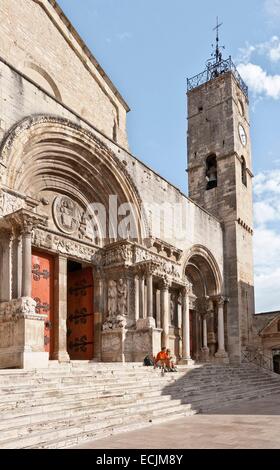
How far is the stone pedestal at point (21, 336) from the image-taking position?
9406mm

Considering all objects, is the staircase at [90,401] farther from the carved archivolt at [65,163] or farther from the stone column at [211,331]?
the stone column at [211,331]

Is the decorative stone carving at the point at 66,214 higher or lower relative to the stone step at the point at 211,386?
higher

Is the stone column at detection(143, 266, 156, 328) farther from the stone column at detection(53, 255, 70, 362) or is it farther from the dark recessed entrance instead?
the stone column at detection(53, 255, 70, 362)

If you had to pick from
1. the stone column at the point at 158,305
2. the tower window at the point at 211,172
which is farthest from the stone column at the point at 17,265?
the tower window at the point at 211,172

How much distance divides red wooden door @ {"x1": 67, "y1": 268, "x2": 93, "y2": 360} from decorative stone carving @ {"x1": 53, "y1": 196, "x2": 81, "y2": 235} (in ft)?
5.12

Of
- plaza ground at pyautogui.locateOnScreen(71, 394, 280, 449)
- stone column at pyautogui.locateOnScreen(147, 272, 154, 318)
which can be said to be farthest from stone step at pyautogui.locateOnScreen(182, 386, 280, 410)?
stone column at pyautogui.locateOnScreen(147, 272, 154, 318)

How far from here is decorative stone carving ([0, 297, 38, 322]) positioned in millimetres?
9734

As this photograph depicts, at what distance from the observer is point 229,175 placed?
2164 centimetres

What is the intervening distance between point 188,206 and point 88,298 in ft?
21.1

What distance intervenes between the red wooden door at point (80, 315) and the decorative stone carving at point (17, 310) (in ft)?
13.6

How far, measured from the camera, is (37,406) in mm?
6941

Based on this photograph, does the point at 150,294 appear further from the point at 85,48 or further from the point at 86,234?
the point at 85,48

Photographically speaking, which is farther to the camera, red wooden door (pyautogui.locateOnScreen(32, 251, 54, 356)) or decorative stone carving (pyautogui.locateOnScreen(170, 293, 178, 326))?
decorative stone carving (pyautogui.locateOnScreen(170, 293, 178, 326))

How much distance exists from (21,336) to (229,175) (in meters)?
14.5
